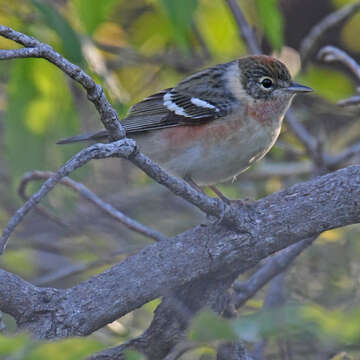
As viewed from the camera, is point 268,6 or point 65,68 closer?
point 65,68

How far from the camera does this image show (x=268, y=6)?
13.8ft

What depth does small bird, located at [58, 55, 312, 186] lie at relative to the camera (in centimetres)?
429

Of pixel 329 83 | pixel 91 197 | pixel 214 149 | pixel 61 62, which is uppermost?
pixel 329 83

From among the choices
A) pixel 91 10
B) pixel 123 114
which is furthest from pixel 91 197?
pixel 91 10

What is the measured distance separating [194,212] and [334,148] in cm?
156

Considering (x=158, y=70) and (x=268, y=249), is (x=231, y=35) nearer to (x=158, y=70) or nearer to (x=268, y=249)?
(x=158, y=70)

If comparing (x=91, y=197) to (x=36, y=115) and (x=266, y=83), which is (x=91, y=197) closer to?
(x=36, y=115)

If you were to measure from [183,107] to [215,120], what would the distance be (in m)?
0.34

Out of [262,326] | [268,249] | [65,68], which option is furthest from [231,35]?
[262,326]

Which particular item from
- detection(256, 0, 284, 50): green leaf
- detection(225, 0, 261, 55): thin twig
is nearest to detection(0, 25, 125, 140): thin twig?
detection(256, 0, 284, 50): green leaf

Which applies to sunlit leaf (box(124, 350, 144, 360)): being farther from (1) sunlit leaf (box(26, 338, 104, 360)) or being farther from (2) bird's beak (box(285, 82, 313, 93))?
(2) bird's beak (box(285, 82, 313, 93))

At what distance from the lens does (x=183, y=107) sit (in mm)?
4672

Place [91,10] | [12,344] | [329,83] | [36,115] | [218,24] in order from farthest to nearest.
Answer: [329,83], [218,24], [36,115], [91,10], [12,344]

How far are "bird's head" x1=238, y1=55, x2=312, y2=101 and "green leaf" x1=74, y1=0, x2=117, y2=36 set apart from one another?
1.31m
